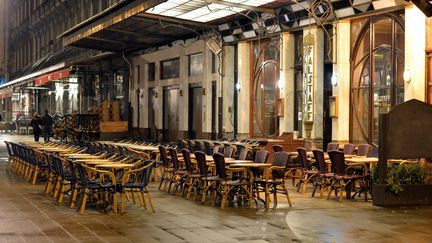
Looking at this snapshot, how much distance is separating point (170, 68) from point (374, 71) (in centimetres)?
1467

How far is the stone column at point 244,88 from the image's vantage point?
1006 inches

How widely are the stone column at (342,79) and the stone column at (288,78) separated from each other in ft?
8.36

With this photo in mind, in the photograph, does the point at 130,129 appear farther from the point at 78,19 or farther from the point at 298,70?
the point at 298,70

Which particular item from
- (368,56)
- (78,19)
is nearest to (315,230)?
(368,56)

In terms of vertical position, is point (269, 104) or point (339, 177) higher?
point (269, 104)

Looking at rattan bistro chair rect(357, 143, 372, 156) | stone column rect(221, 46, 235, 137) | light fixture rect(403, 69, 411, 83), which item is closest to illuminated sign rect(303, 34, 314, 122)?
rattan bistro chair rect(357, 143, 372, 156)

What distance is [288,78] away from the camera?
2283cm

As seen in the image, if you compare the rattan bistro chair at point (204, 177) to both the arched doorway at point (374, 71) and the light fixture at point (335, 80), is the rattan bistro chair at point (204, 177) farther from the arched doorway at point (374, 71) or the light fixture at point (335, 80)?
the light fixture at point (335, 80)

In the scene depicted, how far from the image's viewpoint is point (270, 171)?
14109 millimetres

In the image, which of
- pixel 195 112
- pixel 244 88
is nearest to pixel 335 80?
pixel 244 88

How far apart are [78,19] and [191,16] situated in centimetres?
2149

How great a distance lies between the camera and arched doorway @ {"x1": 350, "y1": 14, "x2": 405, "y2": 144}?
60.9ft

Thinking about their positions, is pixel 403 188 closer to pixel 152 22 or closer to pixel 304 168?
pixel 304 168

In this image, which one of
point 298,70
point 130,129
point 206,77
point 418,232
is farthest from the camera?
point 130,129
